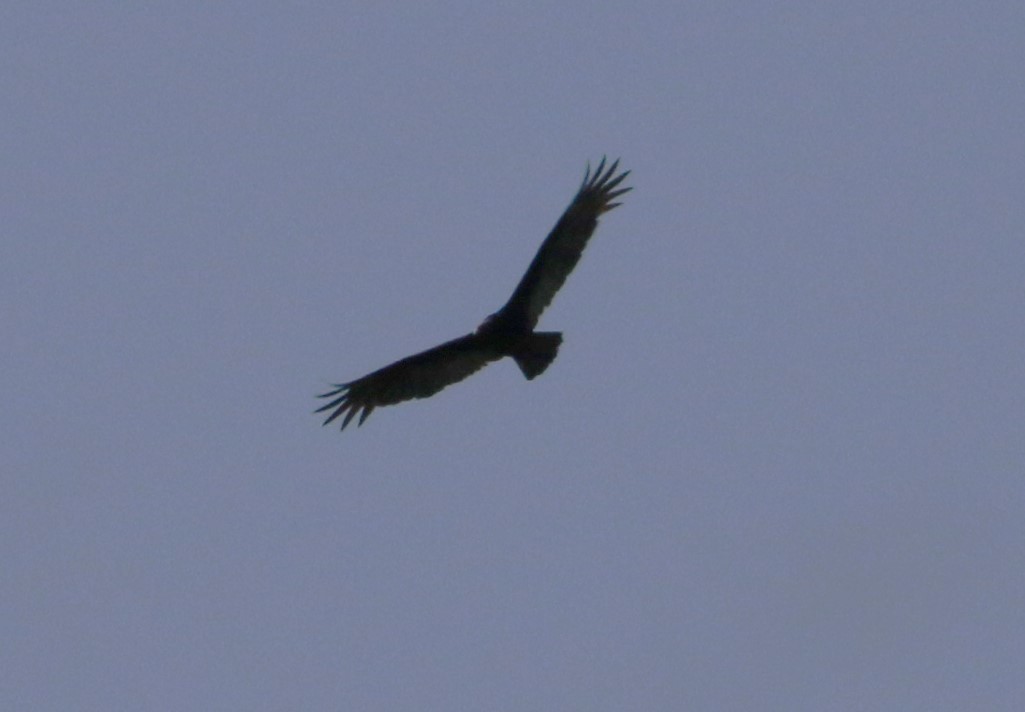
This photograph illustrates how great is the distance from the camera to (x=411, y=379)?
24.8 m

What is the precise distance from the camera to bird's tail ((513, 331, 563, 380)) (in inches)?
938

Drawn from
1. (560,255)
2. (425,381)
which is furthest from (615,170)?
(425,381)

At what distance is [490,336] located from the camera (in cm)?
2409

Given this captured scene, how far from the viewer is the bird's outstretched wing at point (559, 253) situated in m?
23.9

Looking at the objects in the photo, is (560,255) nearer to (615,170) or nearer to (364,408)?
(615,170)

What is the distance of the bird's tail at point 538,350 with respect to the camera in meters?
23.8

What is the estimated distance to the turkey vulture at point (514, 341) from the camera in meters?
23.9

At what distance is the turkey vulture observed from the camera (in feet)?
78.4

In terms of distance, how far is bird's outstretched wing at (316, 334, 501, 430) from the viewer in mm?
24422

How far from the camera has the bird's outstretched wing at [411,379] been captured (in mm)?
24422

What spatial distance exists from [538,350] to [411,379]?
1.83 m

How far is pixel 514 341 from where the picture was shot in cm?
2402

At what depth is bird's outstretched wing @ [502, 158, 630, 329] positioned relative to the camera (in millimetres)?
23891

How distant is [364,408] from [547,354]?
2508 millimetres
